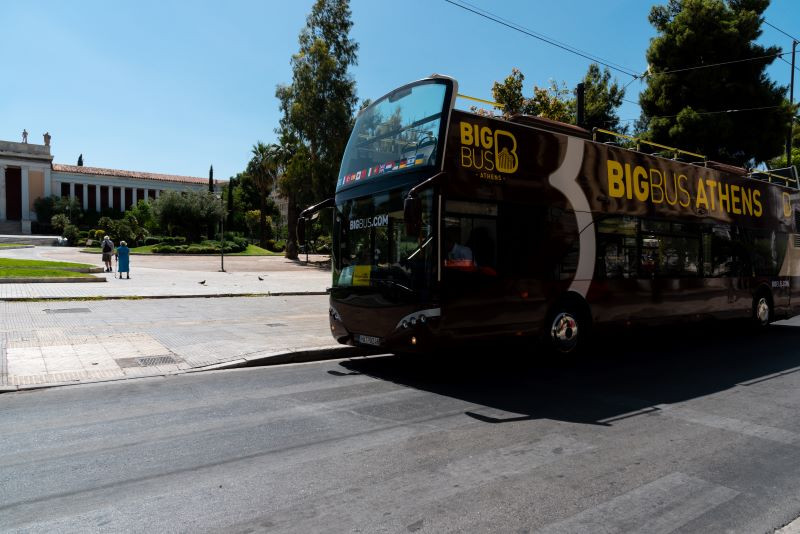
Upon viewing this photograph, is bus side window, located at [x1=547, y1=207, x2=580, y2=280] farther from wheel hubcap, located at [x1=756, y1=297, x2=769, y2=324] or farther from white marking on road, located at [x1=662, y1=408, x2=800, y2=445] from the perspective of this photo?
wheel hubcap, located at [x1=756, y1=297, x2=769, y2=324]

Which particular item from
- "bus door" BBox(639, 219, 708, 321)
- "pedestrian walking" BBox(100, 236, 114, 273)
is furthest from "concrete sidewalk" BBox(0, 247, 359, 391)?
"pedestrian walking" BBox(100, 236, 114, 273)

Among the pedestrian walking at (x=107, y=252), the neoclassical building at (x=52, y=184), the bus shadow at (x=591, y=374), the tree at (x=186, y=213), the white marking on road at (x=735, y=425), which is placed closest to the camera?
the white marking on road at (x=735, y=425)

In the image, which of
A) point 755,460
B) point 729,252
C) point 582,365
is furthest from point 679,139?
point 755,460

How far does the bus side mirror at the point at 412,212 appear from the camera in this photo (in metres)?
5.99

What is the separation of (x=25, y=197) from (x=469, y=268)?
8843 cm

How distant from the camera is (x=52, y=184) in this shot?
7956 centimetres

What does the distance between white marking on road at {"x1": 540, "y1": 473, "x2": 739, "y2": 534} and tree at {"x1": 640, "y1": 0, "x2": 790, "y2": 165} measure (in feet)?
87.4

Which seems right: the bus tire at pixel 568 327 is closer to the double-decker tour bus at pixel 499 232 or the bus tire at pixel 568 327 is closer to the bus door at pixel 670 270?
the double-decker tour bus at pixel 499 232

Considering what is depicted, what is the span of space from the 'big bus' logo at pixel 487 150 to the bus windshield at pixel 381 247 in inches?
37.1

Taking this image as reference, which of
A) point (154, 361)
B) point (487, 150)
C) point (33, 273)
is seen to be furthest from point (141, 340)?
point (33, 273)

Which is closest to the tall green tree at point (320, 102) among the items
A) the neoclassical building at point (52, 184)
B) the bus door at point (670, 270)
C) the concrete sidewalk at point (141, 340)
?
the concrete sidewalk at point (141, 340)

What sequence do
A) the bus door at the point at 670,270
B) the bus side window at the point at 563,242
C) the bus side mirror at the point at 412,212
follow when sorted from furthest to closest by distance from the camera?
the bus door at the point at 670,270, the bus side window at the point at 563,242, the bus side mirror at the point at 412,212

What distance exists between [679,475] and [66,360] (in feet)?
25.6

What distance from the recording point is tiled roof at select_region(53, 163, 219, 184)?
8269cm
